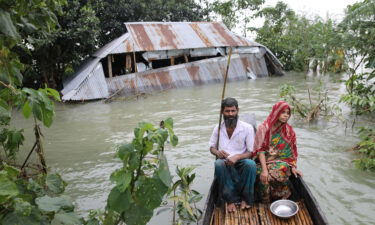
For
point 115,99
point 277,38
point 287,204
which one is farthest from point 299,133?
point 277,38

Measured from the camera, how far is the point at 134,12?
61.5 ft

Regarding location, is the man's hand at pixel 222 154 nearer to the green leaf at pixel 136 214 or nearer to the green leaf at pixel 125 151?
the green leaf at pixel 136 214

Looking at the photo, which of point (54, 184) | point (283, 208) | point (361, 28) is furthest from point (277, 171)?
point (361, 28)

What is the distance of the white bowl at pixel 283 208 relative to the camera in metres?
3.52

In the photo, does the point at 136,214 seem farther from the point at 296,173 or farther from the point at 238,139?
the point at 296,173

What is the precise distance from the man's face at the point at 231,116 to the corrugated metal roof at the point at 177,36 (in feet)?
34.9

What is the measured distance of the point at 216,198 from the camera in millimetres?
3977

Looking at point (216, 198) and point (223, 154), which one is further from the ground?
point (223, 154)

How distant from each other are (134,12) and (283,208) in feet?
56.9

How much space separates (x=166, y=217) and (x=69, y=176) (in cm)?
250

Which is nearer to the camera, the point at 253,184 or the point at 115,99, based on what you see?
the point at 253,184

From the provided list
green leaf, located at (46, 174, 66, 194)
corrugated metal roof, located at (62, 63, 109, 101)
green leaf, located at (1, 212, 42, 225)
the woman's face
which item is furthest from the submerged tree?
corrugated metal roof, located at (62, 63, 109, 101)

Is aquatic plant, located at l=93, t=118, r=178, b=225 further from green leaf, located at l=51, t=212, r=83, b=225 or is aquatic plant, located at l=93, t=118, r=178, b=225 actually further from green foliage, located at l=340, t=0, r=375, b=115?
green foliage, located at l=340, t=0, r=375, b=115

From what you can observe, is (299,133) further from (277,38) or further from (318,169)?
(277,38)
